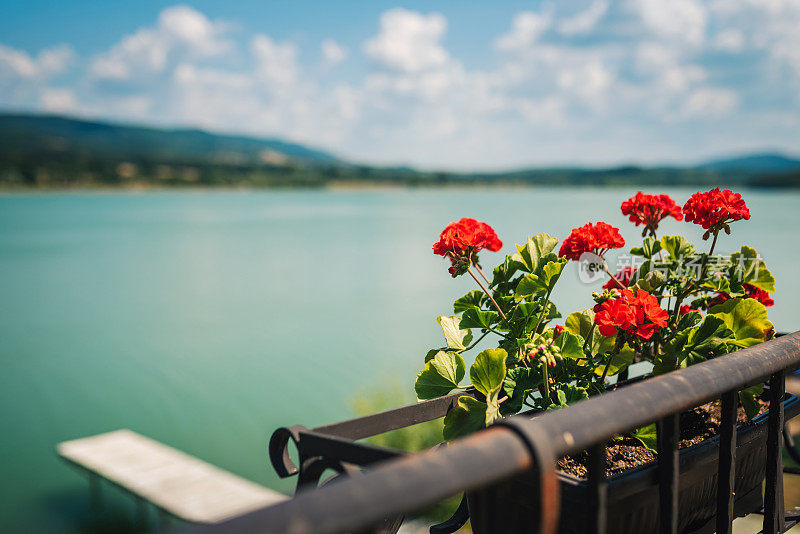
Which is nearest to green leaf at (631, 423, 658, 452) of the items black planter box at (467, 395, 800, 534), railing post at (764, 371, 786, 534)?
black planter box at (467, 395, 800, 534)

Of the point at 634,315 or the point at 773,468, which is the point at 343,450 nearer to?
the point at 634,315

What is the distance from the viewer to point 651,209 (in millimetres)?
Result: 2254

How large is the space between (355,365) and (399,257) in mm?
28630

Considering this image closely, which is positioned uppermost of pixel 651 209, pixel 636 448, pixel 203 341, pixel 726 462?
pixel 651 209

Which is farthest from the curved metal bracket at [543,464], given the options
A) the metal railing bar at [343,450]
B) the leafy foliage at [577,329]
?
the leafy foliage at [577,329]

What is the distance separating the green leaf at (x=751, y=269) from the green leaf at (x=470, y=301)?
2.95ft

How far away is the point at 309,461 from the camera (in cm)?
106

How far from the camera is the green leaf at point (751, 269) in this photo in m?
2.09

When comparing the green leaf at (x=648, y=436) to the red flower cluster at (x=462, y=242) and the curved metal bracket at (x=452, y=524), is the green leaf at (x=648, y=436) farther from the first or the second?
the red flower cluster at (x=462, y=242)

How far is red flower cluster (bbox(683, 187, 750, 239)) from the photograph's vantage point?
6.49 ft

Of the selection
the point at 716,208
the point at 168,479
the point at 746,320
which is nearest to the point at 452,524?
the point at 746,320

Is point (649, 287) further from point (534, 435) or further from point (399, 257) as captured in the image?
point (399, 257)

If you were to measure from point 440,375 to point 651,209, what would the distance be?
110 centimetres

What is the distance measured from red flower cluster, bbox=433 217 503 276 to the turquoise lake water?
1.27 metres
